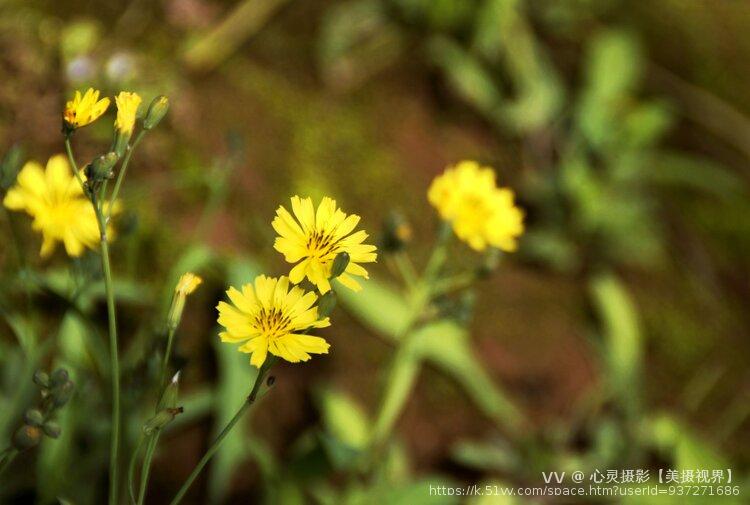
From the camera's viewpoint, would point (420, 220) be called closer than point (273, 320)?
No

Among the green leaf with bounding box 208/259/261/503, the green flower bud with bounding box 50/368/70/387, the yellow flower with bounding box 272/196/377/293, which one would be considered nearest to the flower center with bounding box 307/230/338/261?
the yellow flower with bounding box 272/196/377/293

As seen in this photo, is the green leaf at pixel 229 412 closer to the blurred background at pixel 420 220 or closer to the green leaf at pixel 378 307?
the blurred background at pixel 420 220

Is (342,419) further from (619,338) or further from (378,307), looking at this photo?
(619,338)

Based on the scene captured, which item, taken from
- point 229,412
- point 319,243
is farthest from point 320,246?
point 229,412

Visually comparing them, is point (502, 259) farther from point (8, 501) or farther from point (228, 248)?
point (8, 501)

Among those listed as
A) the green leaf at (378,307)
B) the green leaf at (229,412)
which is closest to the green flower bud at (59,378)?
the green leaf at (229,412)

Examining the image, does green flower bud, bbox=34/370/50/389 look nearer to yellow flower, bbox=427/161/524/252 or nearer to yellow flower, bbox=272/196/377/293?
yellow flower, bbox=272/196/377/293

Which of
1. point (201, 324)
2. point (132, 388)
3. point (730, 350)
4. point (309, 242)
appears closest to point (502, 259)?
point (730, 350)
